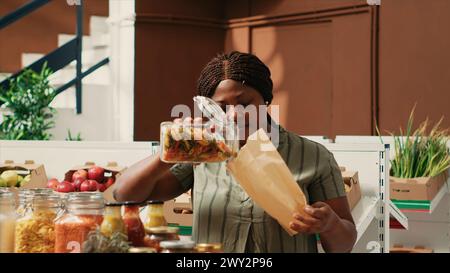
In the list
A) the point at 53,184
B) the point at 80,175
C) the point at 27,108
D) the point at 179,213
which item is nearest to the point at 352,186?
the point at 179,213

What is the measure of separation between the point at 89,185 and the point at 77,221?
5.98 ft

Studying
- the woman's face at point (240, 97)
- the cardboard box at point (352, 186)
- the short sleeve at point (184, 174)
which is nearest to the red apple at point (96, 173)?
the cardboard box at point (352, 186)

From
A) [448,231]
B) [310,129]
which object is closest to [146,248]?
[448,231]

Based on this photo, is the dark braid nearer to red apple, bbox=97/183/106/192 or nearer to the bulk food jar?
the bulk food jar

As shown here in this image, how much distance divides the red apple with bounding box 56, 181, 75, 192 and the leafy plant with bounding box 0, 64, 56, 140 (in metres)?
4.18

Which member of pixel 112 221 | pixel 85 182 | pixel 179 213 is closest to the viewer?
pixel 112 221

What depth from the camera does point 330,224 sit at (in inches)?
68.7

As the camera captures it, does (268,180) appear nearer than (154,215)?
No

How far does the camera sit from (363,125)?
288 inches

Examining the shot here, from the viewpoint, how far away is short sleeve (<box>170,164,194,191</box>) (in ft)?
6.68

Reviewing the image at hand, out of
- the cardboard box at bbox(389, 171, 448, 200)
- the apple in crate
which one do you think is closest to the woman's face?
the apple in crate

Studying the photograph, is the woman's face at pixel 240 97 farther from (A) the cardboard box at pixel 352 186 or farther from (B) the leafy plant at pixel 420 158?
(B) the leafy plant at pixel 420 158

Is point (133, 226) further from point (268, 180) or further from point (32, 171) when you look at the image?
point (32, 171)

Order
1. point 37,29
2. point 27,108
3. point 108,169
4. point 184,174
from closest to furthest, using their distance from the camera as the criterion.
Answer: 1. point 184,174
2. point 108,169
3. point 27,108
4. point 37,29
